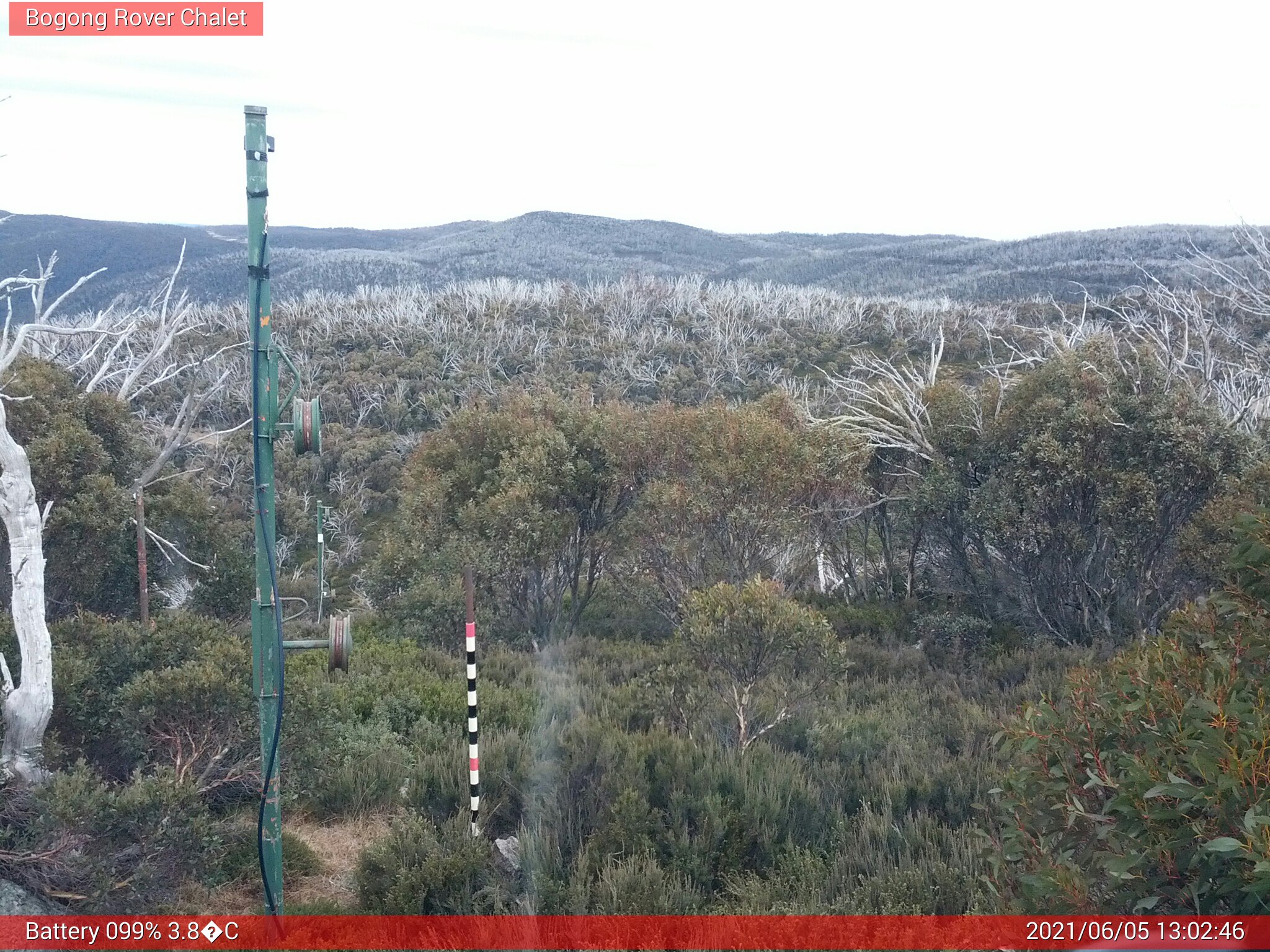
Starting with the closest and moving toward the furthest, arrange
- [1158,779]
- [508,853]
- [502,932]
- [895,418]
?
[1158,779]
[502,932]
[508,853]
[895,418]

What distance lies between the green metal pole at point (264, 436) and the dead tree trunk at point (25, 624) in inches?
76.8

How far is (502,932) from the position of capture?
512 centimetres

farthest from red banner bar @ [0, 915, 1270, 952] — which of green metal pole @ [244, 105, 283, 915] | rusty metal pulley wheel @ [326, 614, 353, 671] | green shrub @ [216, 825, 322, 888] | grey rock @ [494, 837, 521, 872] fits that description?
rusty metal pulley wheel @ [326, 614, 353, 671]

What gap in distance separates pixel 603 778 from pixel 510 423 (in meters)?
8.22

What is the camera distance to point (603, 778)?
6.61 metres

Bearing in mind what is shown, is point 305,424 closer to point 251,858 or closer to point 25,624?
point 25,624

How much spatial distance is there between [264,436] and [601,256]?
78624 millimetres

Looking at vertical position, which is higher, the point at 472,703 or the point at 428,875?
the point at 472,703

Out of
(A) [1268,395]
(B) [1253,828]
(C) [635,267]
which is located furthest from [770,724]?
(C) [635,267]

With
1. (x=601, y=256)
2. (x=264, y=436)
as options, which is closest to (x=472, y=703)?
(x=264, y=436)

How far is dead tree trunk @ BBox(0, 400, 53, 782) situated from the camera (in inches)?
229

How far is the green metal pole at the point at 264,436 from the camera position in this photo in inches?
179

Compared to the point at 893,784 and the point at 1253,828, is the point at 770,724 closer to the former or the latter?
the point at 893,784

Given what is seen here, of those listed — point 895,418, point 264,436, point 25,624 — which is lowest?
point 25,624
